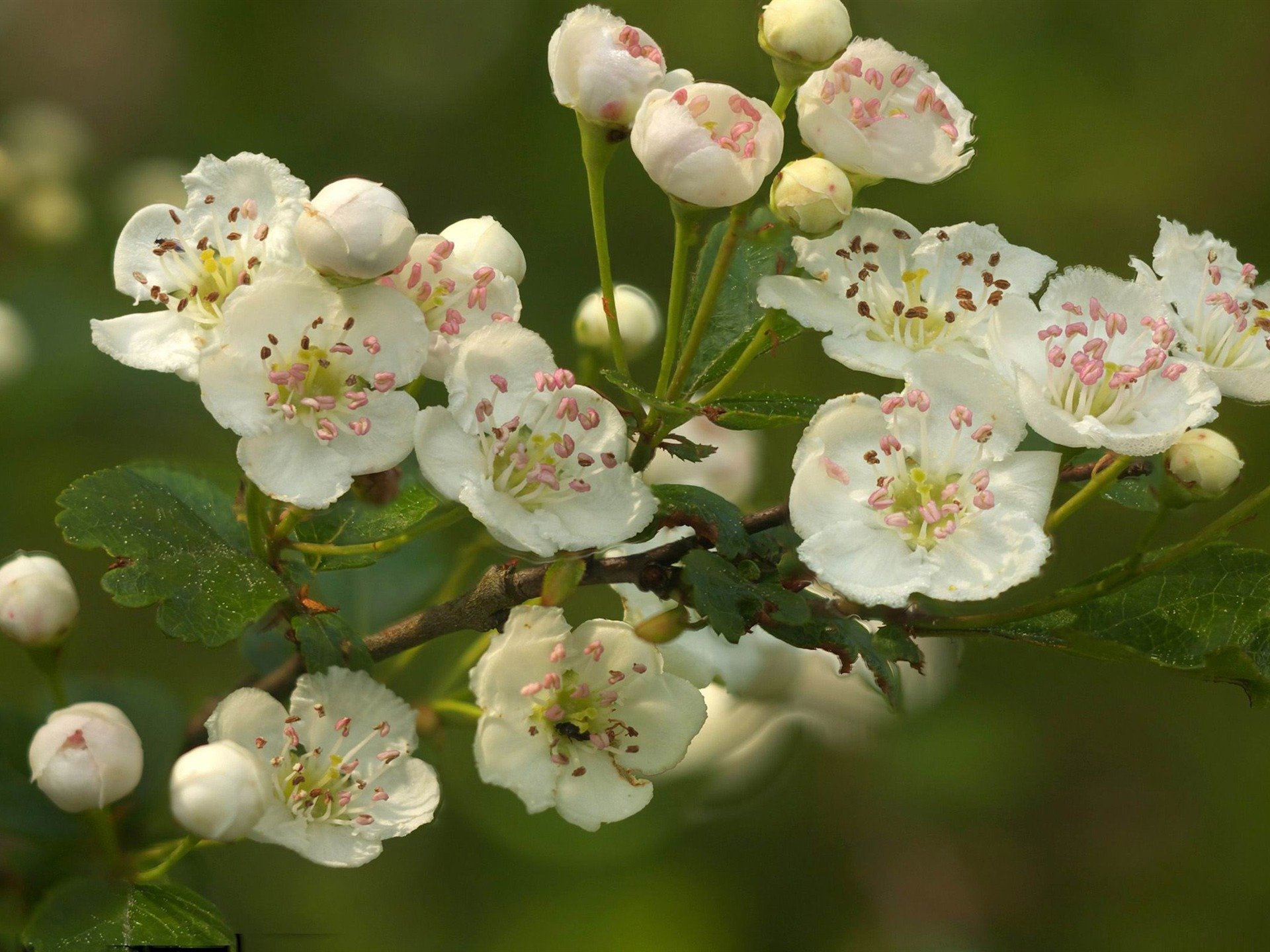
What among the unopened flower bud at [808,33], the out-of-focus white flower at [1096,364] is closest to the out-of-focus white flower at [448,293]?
the unopened flower bud at [808,33]

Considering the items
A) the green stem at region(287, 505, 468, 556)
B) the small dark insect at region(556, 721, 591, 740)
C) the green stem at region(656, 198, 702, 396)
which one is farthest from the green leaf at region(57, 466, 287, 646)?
the green stem at region(656, 198, 702, 396)

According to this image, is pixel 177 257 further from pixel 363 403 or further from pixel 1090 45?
pixel 1090 45

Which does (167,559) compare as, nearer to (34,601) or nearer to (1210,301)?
(34,601)

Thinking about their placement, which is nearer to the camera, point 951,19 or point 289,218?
point 289,218

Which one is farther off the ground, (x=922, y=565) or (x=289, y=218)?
(x=289, y=218)

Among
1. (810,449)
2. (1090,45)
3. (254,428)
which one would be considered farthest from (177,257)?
(1090,45)

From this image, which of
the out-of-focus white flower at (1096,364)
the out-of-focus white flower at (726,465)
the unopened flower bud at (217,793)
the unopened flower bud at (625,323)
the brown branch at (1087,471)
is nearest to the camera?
the unopened flower bud at (217,793)

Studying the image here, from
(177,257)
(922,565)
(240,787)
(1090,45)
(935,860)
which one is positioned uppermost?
(177,257)

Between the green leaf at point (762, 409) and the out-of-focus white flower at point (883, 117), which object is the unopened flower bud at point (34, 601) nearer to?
the green leaf at point (762, 409)
